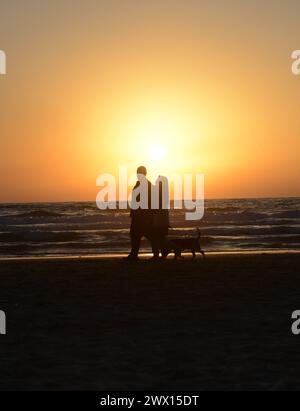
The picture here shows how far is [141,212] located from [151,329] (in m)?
6.87

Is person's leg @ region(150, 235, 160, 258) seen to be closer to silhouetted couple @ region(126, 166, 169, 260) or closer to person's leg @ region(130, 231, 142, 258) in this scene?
silhouetted couple @ region(126, 166, 169, 260)

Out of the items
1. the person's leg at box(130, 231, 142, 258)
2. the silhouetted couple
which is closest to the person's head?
the silhouetted couple

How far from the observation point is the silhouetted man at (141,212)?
14516 millimetres

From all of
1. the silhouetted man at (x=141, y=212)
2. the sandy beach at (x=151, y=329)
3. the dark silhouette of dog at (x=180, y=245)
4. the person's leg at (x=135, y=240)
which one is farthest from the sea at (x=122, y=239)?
the sandy beach at (x=151, y=329)

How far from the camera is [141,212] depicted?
15.0 m

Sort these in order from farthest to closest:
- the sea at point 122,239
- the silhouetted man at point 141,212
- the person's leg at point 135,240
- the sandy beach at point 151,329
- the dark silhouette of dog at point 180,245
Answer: the sea at point 122,239
the dark silhouette of dog at point 180,245
the person's leg at point 135,240
the silhouetted man at point 141,212
the sandy beach at point 151,329

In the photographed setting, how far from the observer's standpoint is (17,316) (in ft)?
30.2

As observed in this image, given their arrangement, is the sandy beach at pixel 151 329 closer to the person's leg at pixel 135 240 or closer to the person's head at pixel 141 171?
the person's leg at pixel 135 240

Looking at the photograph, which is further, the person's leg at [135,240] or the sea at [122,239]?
the sea at [122,239]

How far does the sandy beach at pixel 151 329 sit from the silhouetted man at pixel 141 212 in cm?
151

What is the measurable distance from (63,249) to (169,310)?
672 inches

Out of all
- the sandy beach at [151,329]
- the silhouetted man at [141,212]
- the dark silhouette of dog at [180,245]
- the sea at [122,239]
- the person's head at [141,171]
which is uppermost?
the sea at [122,239]
